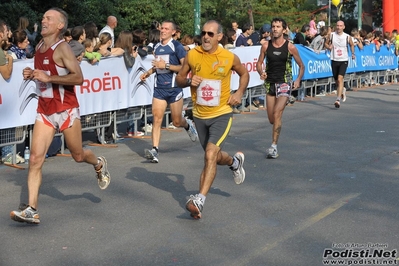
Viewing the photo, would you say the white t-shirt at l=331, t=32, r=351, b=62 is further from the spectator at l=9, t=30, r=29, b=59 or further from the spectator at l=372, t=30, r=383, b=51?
the spectator at l=9, t=30, r=29, b=59

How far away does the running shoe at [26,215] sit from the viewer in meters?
7.75

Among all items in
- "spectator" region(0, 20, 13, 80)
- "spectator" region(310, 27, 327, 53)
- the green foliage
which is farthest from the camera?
the green foliage

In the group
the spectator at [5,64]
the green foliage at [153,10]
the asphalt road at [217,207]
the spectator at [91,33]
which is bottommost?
the asphalt road at [217,207]

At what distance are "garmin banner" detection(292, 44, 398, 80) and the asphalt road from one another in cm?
748

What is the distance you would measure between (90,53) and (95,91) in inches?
23.2

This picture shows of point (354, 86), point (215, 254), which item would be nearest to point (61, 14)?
point (215, 254)

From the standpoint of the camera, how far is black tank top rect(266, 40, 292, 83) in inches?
489

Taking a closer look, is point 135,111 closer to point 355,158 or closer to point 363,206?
point 355,158

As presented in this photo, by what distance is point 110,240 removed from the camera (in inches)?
287

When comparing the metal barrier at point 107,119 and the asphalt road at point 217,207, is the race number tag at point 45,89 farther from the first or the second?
the metal barrier at point 107,119

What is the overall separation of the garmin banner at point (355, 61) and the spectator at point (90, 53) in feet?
27.5

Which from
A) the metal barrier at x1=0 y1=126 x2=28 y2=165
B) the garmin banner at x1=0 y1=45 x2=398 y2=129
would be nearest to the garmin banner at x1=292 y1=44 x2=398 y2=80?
the garmin banner at x1=0 y1=45 x2=398 y2=129

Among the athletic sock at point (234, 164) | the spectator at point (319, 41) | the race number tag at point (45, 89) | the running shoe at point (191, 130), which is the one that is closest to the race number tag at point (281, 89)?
the running shoe at point (191, 130)

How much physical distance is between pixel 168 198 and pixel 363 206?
213 cm
